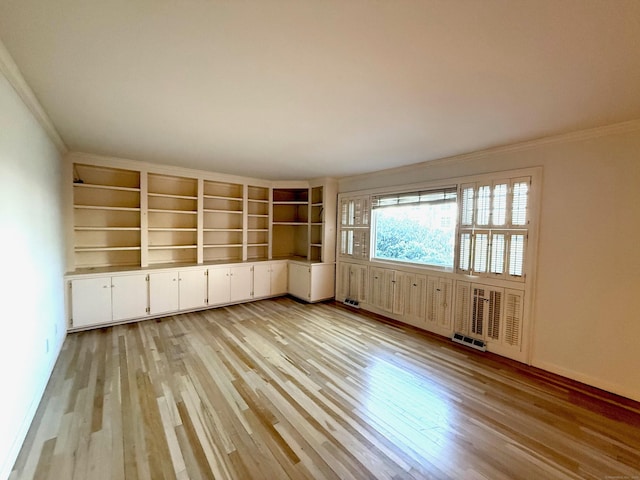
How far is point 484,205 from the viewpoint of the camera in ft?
11.3

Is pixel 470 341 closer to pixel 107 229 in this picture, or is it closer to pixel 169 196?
pixel 169 196

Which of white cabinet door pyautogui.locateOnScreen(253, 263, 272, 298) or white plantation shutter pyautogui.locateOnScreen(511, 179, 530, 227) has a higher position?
white plantation shutter pyautogui.locateOnScreen(511, 179, 530, 227)

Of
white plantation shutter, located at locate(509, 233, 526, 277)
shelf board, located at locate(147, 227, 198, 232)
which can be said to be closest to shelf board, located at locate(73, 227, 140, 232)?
shelf board, located at locate(147, 227, 198, 232)

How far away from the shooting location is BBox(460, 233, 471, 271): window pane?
3596mm

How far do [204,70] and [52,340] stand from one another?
3.14 metres

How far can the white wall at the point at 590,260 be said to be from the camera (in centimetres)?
248

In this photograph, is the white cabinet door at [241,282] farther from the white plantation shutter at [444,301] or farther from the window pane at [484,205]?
the window pane at [484,205]

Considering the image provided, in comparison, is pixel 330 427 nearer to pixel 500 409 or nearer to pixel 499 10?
pixel 500 409

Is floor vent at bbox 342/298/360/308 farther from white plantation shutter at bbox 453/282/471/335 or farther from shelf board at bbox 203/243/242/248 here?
shelf board at bbox 203/243/242/248

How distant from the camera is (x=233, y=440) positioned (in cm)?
190

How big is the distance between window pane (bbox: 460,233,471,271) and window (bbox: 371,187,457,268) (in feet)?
0.46

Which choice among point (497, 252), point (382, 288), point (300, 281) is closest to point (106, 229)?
point (300, 281)

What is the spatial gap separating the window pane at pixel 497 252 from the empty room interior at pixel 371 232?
16 mm

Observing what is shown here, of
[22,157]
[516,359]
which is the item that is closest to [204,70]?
[22,157]
